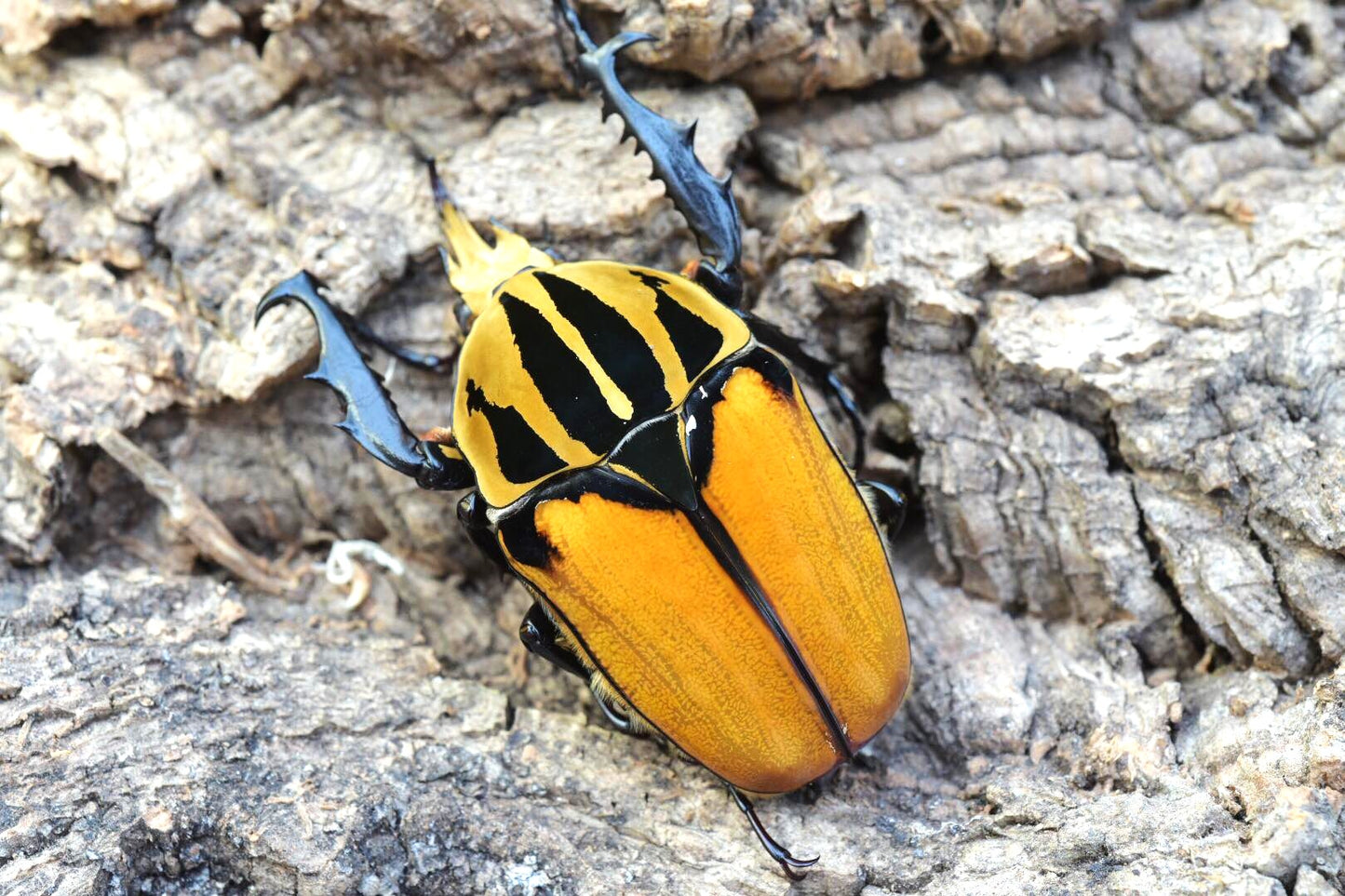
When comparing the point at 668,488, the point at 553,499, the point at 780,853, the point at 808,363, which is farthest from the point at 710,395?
the point at 780,853

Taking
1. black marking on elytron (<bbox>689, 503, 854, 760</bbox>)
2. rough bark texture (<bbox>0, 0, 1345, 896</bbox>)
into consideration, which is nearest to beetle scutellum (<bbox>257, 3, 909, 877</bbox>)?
black marking on elytron (<bbox>689, 503, 854, 760</bbox>)

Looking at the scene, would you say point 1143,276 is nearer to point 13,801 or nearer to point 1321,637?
point 1321,637

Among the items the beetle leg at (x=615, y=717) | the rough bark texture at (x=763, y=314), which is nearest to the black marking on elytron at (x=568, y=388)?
the rough bark texture at (x=763, y=314)

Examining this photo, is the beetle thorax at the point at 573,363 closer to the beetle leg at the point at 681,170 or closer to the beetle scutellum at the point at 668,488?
the beetle scutellum at the point at 668,488

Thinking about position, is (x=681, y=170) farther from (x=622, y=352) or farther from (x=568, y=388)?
(x=568, y=388)

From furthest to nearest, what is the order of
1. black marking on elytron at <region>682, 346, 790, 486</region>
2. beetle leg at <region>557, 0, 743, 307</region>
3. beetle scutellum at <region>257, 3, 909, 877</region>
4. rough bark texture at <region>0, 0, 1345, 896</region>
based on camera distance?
1. beetle leg at <region>557, 0, 743, 307</region>
2. black marking on elytron at <region>682, 346, 790, 486</region>
3. beetle scutellum at <region>257, 3, 909, 877</region>
4. rough bark texture at <region>0, 0, 1345, 896</region>

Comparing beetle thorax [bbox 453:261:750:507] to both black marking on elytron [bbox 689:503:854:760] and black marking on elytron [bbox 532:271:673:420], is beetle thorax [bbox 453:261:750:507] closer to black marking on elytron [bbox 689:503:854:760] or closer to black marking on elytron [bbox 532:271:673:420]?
black marking on elytron [bbox 532:271:673:420]
